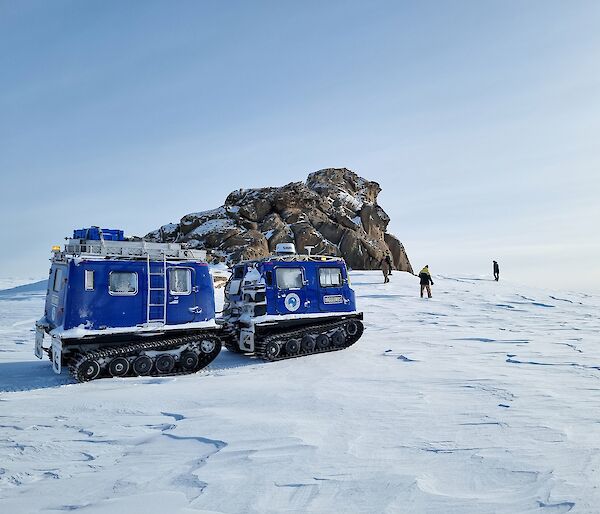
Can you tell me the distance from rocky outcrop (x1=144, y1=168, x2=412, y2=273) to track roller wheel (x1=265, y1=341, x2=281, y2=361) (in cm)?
2709

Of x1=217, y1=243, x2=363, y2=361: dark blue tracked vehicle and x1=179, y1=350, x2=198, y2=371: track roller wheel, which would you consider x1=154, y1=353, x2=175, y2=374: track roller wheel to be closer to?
x1=179, y1=350, x2=198, y2=371: track roller wheel

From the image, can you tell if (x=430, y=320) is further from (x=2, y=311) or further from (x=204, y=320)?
(x=2, y=311)

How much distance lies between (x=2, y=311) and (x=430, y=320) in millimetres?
17281

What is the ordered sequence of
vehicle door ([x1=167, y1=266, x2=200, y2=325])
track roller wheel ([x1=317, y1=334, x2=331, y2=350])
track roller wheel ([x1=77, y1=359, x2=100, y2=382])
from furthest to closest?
track roller wheel ([x1=317, y1=334, x2=331, y2=350]) → vehicle door ([x1=167, y1=266, x2=200, y2=325]) → track roller wheel ([x1=77, y1=359, x2=100, y2=382])

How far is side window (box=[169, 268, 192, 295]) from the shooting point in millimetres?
10422

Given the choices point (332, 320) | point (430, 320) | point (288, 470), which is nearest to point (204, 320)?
point (332, 320)

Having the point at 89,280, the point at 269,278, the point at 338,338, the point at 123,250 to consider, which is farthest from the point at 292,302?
the point at 89,280

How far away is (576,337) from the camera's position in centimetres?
1316

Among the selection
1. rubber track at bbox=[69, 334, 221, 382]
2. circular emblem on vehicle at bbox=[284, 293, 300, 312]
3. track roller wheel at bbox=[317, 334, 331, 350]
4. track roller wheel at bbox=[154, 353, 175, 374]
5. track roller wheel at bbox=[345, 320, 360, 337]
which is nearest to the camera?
rubber track at bbox=[69, 334, 221, 382]

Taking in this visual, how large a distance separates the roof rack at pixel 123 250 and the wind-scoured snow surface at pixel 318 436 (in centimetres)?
264

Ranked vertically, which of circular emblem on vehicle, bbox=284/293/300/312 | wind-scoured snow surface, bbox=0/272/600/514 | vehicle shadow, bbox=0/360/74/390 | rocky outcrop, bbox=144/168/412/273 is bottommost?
wind-scoured snow surface, bbox=0/272/600/514

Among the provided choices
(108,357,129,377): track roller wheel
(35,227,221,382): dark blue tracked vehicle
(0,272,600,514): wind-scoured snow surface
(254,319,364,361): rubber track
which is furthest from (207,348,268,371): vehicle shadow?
(108,357,129,377): track roller wheel

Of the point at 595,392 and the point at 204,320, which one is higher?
the point at 204,320

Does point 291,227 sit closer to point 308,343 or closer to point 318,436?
point 308,343
